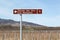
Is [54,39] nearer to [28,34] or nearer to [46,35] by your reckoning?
[46,35]

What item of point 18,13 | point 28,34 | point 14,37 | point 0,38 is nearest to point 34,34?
point 28,34

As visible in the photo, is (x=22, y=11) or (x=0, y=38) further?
(x=0, y=38)

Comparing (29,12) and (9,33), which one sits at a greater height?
(29,12)

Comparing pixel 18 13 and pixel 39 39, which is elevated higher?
pixel 18 13

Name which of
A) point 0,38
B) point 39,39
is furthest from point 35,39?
point 0,38

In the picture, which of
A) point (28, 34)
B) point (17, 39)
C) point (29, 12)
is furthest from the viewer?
point (28, 34)

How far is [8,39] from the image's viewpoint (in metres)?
18.7

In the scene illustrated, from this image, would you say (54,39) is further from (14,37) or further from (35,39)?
(14,37)

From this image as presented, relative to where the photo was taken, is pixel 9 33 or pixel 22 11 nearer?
pixel 22 11

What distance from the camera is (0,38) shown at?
18.7 meters

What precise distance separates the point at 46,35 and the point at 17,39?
105 inches

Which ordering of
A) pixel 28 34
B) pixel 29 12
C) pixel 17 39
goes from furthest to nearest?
pixel 28 34 < pixel 17 39 < pixel 29 12

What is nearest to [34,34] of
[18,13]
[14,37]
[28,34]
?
[28,34]

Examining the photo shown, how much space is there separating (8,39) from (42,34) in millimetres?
3109
